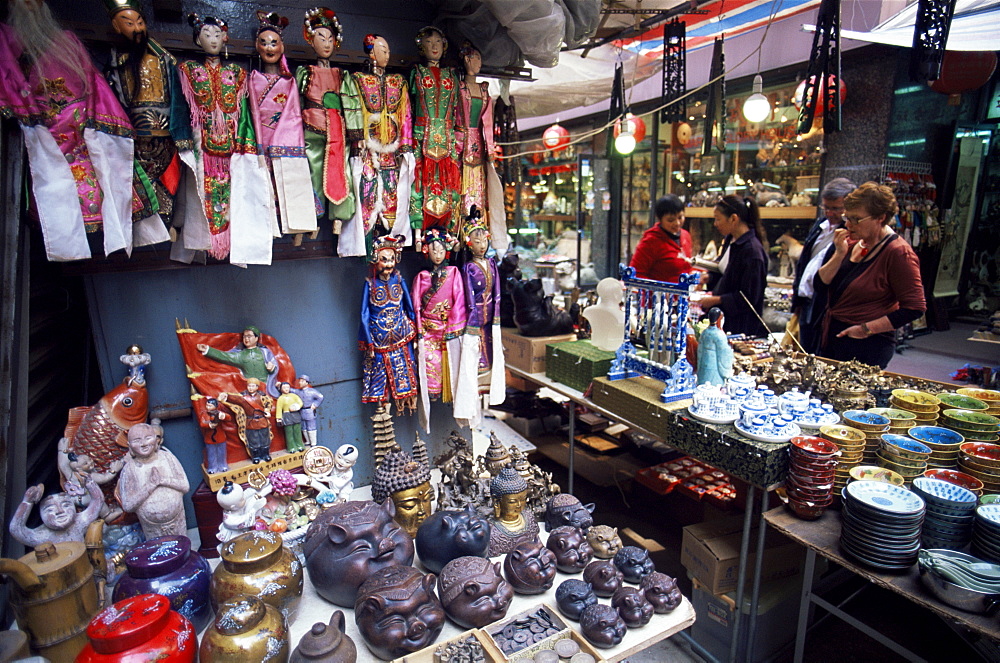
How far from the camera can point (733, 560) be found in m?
2.61

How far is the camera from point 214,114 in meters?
2.21

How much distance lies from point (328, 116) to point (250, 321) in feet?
3.59

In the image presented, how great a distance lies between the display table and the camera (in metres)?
1.67

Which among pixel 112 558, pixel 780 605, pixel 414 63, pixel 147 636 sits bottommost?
pixel 780 605

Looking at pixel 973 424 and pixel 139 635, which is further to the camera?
pixel 973 424

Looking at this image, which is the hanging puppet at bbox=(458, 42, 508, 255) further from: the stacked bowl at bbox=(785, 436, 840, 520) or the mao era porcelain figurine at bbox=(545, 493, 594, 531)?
the stacked bowl at bbox=(785, 436, 840, 520)

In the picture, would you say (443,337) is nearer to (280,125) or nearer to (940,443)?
(280,125)

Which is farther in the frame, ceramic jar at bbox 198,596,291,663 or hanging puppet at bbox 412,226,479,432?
hanging puppet at bbox 412,226,479,432

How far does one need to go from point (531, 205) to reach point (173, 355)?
10.4 m

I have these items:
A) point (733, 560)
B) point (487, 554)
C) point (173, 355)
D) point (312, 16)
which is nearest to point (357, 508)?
point (487, 554)

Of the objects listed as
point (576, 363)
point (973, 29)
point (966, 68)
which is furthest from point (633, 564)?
point (966, 68)

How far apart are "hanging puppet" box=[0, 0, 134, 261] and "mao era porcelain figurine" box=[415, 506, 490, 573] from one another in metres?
1.60

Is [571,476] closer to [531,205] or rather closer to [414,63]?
[414,63]

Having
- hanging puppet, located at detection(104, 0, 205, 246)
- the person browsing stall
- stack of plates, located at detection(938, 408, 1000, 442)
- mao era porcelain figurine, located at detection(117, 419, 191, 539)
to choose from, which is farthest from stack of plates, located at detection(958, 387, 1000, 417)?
hanging puppet, located at detection(104, 0, 205, 246)
